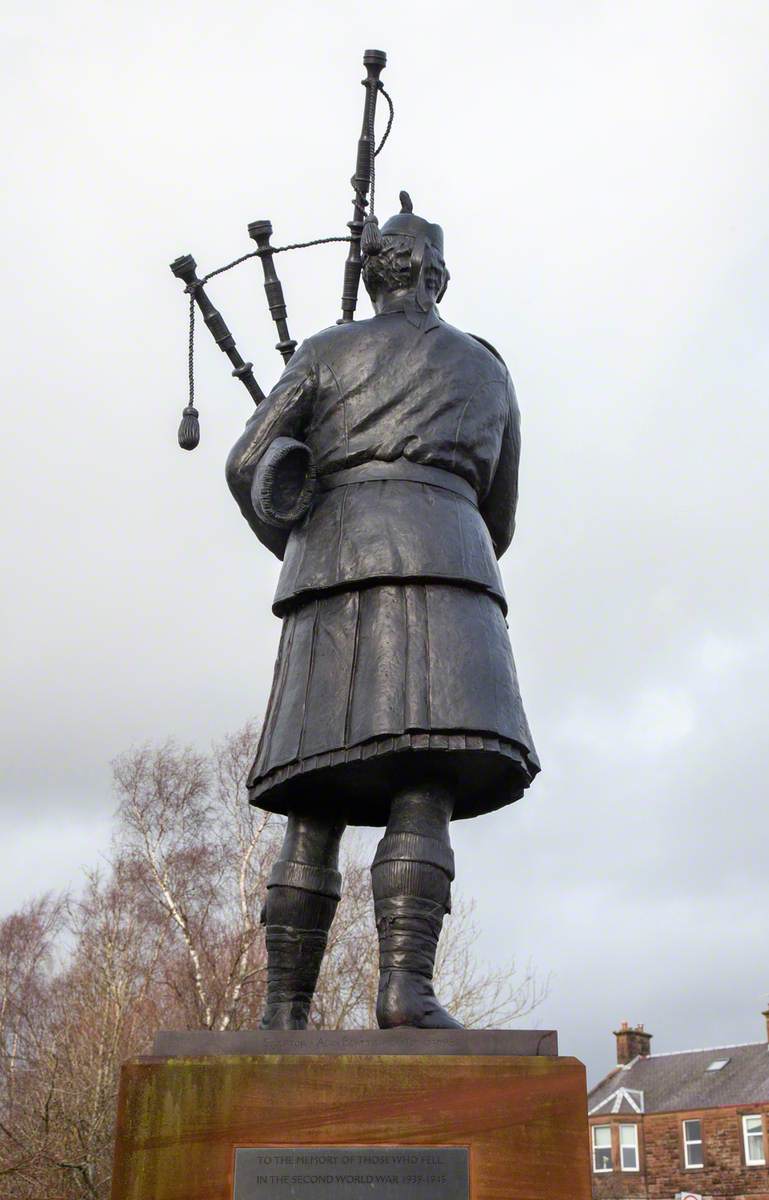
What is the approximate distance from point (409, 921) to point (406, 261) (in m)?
2.79

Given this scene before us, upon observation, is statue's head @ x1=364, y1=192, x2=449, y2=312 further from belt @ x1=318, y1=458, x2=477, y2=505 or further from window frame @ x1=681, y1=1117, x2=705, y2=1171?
window frame @ x1=681, y1=1117, x2=705, y2=1171

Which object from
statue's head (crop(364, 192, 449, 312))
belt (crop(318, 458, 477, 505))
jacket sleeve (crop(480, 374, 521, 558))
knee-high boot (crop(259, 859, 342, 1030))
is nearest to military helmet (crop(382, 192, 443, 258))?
statue's head (crop(364, 192, 449, 312))

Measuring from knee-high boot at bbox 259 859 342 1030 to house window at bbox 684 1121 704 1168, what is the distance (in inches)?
1383

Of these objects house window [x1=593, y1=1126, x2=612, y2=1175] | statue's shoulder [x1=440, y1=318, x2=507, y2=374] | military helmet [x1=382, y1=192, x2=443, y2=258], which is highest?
military helmet [x1=382, y1=192, x2=443, y2=258]

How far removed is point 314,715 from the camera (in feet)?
14.3

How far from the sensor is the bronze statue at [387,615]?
4.16 meters

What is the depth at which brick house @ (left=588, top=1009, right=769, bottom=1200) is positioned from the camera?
33.7 m

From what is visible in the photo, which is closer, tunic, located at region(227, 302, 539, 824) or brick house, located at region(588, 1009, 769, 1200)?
tunic, located at region(227, 302, 539, 824)

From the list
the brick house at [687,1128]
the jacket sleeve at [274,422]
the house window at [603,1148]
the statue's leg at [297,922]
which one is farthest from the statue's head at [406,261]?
the house window at [603,1148]

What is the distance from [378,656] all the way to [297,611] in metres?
0.52

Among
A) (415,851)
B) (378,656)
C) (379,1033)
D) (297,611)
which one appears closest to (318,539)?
(297,611)

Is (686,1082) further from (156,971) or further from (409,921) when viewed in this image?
(409,921)

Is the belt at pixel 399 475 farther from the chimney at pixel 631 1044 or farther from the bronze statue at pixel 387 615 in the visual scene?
the chimney at pixel 631 1044

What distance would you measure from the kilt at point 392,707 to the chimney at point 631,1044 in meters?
39.9
